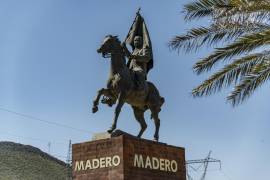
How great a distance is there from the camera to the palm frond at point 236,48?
14.5m

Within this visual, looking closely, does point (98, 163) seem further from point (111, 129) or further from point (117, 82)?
point (117, 82)

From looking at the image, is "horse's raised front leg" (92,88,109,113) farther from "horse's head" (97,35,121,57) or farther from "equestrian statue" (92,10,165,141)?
"horse's head" (97,35,121,57)

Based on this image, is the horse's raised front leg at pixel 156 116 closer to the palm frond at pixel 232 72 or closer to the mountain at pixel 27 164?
the palm frond at pixel 232 72

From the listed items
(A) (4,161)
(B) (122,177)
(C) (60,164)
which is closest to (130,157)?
(B) (122,177)

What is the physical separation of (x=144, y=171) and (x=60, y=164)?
9445cm

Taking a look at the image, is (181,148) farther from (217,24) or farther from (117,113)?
(217,24)

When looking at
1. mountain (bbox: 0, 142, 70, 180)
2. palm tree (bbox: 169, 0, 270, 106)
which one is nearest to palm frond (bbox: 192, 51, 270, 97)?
palm tree (bbox: 169, 0, 270, 106)

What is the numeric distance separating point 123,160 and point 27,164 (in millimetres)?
86265

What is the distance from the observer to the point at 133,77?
1681cm

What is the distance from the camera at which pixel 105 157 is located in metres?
15.7

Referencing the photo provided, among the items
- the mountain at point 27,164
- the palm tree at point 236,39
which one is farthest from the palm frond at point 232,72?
the mountain at point 27,164

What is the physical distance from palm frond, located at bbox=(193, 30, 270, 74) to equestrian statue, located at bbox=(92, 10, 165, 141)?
177cm

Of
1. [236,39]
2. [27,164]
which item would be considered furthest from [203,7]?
[27,164]

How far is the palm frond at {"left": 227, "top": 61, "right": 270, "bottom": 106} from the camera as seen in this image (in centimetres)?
1499
